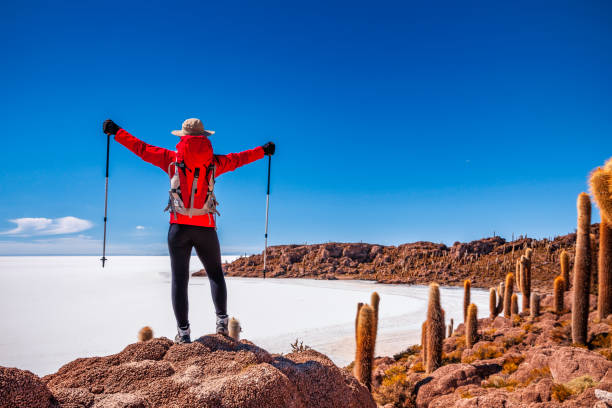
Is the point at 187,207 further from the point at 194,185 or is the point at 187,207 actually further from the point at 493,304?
the point at 493,304

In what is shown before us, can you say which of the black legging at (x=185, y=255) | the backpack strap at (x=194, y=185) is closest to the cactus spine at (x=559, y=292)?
the black legging at (x=185, y=255)

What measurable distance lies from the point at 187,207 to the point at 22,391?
1971 millimetres

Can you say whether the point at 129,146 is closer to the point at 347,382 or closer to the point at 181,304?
the point at 181,304

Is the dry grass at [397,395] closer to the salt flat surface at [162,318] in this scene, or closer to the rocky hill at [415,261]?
the salt flat surface at [162,318]

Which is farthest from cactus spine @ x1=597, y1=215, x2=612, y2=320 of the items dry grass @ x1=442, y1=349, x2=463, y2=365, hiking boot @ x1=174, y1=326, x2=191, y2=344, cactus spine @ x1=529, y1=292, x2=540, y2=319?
hiking boot @ x1=174, y1=326, x2=191, y2=344

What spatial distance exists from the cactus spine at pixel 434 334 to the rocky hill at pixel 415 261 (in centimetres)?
3952

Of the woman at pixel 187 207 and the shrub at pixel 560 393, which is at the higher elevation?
the woman at pixel 187 207

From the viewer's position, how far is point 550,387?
5.78 meters

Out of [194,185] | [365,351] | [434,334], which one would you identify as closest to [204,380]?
[194,185]

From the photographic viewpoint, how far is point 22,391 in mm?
2037

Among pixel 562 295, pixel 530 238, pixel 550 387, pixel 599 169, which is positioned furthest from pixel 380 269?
pixel 550 387

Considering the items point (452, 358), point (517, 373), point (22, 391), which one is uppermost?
point (22, 391)

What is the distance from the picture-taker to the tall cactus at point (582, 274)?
1296cm

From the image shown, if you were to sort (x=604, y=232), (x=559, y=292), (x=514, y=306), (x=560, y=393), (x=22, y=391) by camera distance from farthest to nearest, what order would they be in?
(x=514, y=306) → (x=559, y=292) → (x=604, y=232) → (x=560, y=393) → (x=22, y=391)
